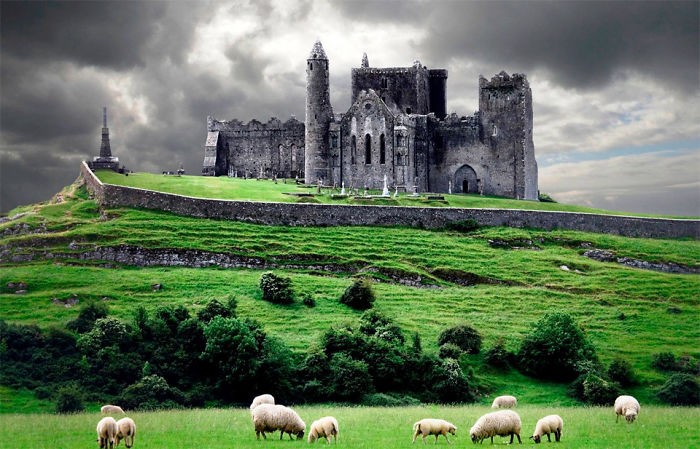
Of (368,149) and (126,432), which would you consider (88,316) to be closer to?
(126,432)

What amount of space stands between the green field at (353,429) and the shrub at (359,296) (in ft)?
73.5

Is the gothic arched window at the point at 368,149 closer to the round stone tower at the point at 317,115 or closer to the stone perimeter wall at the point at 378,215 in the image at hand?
the round stone tower at the point at 317,115

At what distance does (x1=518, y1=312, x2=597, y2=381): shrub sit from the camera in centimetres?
6366

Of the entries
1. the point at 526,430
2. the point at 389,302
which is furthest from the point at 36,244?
the point at 526,430

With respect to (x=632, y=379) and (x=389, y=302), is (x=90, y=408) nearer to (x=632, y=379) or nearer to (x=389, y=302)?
(x=389, y=302)

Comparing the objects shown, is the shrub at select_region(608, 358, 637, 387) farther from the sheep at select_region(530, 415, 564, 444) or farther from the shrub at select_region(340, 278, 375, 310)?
the sheep at select_region(530, 415, 564, 444)

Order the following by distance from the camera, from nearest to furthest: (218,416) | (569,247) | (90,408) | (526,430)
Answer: (526,430) < (218,416) < (90,408) < (569,247)

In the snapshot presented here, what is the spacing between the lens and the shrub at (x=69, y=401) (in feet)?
174

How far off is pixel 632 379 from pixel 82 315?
3676 cm

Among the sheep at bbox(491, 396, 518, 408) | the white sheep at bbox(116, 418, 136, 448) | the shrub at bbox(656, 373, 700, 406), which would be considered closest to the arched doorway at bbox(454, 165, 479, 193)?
the shrub at bbox(656, 373, 700, 406)

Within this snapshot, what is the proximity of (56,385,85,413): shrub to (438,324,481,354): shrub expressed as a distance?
80.5 ft

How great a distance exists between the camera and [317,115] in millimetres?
110188

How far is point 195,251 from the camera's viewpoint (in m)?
80.4

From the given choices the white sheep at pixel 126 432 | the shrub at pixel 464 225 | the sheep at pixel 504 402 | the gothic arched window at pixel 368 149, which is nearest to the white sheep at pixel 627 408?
the sheep at pixel 504 402
